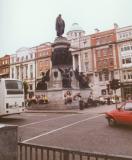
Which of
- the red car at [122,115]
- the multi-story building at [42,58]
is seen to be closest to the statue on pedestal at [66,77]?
the red car at [122,115]

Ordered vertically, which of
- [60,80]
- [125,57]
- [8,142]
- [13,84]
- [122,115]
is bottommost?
[122,115]

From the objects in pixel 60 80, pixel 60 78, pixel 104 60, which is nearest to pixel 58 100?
pixel 60 80

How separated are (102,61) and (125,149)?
60.4 meters

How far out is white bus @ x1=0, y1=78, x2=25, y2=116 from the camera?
16.9m

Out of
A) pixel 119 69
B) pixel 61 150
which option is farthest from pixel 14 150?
pixel 119 69

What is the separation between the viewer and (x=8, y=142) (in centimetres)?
439

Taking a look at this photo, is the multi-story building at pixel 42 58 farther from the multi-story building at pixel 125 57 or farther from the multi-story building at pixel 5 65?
the multi-story building at pixel 125 57

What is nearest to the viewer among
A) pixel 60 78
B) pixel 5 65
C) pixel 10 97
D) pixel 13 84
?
pixel 10 97

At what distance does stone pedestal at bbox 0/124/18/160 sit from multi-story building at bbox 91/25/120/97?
2334 inches

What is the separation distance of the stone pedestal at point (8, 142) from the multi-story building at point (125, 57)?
5710 centimetres

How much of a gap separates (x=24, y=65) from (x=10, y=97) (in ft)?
223

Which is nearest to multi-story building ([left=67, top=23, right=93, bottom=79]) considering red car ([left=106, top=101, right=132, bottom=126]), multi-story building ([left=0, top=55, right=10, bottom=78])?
multi-story building ([left=0, top=55, right=10, bottom=78])

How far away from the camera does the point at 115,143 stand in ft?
28.6

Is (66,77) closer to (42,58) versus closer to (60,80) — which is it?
(60,80)
